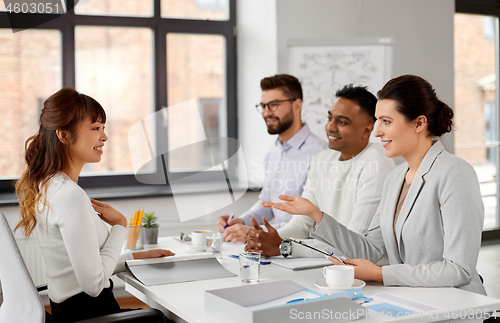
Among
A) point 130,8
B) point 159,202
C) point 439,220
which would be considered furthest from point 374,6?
point 439,220

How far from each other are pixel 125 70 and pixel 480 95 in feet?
11.9

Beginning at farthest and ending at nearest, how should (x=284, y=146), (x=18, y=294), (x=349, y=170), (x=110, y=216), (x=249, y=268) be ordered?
(x=284, y=146) → (x=349, y=170) → (x=110, y=216) → (x=249, y=268) → (x=18, y=294)

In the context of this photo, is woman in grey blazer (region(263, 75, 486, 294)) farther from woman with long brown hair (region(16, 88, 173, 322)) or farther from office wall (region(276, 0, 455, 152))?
office wall (region(276, 0, 455, 152))

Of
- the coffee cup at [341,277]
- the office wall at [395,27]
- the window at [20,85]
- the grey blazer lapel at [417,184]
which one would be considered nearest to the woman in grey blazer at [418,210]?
the grey blazer lapel at [417,184]

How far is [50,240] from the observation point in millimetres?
1509

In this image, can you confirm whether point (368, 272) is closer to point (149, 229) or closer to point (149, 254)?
point (149, 254)

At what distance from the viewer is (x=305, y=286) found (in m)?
1.49

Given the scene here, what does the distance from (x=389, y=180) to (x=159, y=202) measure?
88.5 inches

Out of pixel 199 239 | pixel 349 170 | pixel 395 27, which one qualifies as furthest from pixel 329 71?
pixel 199 239

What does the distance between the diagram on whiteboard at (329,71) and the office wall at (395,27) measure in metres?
0.25

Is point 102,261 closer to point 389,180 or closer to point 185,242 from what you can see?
point 185,242

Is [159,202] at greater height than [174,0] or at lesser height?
lesser

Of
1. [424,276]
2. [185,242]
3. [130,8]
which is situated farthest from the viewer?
[130,8]

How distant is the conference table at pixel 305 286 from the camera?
4.12 ft
